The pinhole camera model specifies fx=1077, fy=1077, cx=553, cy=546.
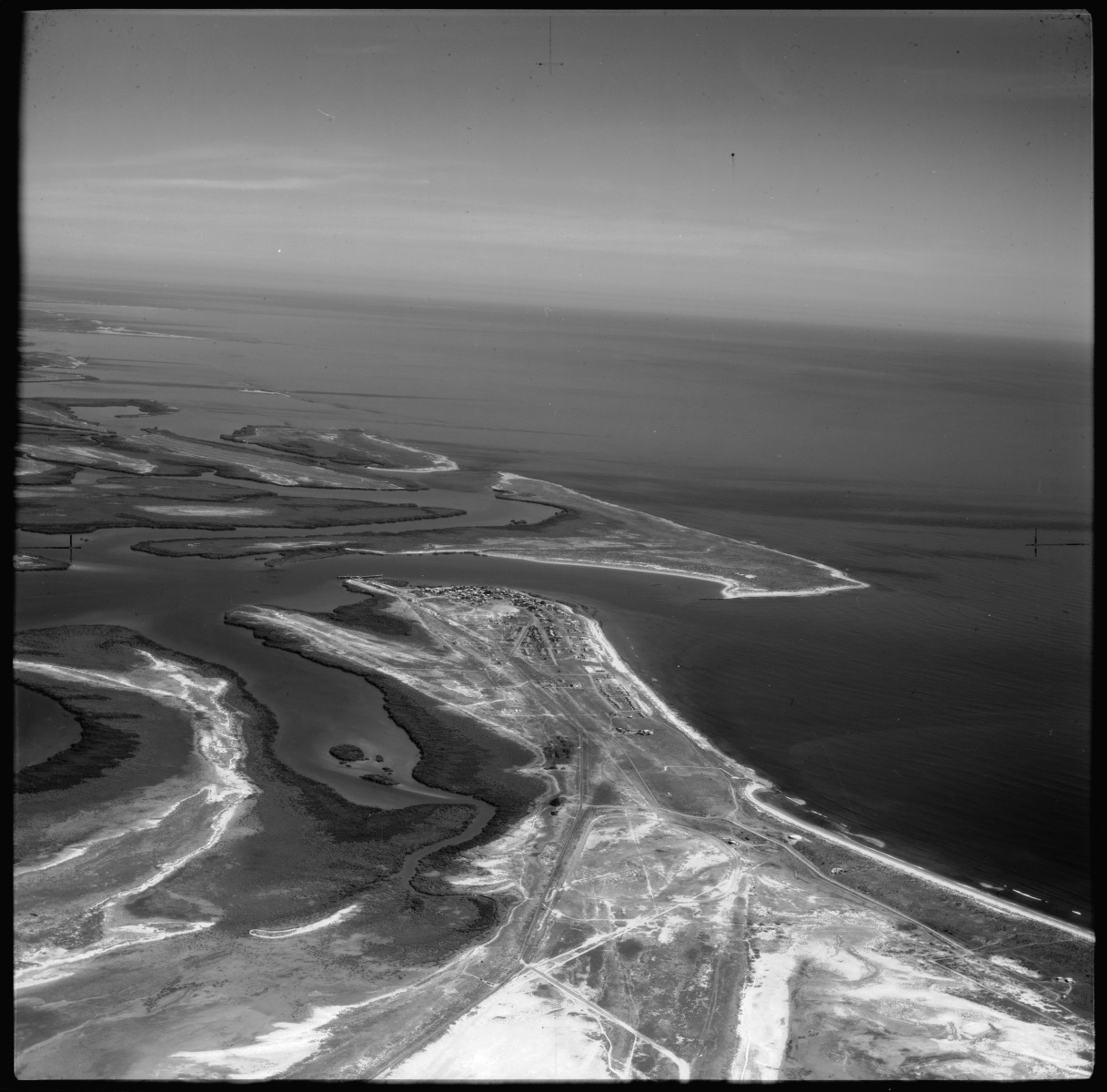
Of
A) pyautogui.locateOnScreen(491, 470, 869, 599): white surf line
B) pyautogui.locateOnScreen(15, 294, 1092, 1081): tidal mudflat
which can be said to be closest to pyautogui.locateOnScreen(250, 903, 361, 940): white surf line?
pyautogui.locateOnScreen(15, 294, 1092, 1081): tidal mudflat

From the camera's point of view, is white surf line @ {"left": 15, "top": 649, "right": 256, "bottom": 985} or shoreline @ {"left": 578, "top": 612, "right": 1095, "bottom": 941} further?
shoreline @ {"left": 578, "top": 612, "right": 1095, "bottom": 941}

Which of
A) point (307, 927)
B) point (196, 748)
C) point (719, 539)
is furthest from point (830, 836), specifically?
point (719, 539)

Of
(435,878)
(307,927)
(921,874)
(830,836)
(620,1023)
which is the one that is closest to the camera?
(620,1023)

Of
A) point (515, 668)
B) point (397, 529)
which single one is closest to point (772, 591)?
point (515, 668)

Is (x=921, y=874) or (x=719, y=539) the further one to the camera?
(x=719, y=539)

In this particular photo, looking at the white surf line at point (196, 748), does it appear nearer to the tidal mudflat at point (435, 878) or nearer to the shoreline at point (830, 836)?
the tidal mudflat at point (435, 878)

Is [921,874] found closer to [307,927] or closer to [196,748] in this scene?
[307,927]

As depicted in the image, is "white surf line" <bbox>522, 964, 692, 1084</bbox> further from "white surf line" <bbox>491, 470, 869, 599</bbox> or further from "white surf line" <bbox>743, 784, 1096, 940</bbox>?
"white surf line" <bbox>491, 470, 869, 599</bbox>

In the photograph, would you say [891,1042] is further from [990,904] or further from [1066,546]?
[1066,546]
